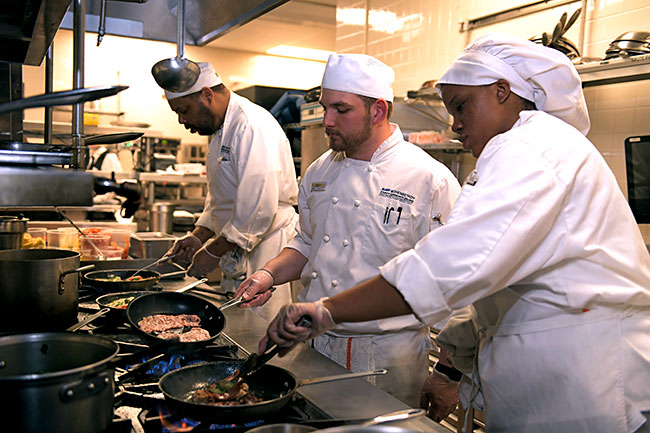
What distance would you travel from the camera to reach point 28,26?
1.66 metres

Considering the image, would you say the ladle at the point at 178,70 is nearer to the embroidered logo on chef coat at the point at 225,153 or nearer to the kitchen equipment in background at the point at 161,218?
the embroidered logo on chef coat at the point at 225,153

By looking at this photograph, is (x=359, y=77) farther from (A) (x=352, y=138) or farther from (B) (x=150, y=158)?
(B) (x=150, y=158)

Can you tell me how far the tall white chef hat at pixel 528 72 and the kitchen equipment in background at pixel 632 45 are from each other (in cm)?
142

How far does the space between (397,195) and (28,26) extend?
1.29 meters

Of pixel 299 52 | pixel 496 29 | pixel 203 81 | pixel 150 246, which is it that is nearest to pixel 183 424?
pixel 203 81

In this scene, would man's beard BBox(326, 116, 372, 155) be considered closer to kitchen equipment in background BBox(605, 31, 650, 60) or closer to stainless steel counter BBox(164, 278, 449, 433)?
stainless steel counter BBox(164, 278, 449, 433)

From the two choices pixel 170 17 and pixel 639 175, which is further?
pixel 639 175

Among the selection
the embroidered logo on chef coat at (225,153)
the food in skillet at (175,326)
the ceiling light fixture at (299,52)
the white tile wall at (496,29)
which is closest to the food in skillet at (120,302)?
the food in skillet at (175,326)

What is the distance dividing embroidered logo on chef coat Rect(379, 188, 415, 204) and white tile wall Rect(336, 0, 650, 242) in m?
1.75

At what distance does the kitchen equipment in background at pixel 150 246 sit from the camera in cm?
310

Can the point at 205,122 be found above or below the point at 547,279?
above

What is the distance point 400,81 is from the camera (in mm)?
4828

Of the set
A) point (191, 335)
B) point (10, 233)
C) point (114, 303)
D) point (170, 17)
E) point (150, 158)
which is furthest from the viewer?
point (150, 158)

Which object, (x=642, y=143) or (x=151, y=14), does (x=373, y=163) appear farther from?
(x=642, y=143)
